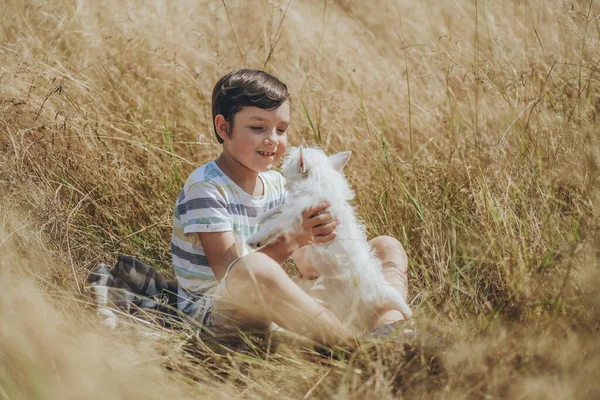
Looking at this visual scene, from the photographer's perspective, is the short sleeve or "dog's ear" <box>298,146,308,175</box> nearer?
"dog's ear" <box>298,146,308,175</box>

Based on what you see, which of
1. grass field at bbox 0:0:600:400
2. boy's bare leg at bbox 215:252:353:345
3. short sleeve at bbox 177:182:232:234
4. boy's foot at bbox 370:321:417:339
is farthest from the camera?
short sleeve at bbox 177:182:232:234

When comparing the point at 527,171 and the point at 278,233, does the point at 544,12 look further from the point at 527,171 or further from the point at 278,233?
the point at 278,233

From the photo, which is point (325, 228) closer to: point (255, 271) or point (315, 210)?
point (315, 210)

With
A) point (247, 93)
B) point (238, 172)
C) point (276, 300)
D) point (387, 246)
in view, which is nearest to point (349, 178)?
point (387, 246)

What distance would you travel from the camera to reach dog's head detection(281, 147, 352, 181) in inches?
71.2

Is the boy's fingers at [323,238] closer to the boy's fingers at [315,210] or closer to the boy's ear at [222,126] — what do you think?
the boy's fingers at [315,210]

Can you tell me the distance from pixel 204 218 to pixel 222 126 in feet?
1.33

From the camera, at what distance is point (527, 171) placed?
2203 mm

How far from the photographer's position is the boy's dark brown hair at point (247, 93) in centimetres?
207

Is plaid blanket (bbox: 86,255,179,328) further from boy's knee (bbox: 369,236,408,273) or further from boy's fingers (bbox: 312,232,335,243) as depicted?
boy's knee (bbox: 369,236,408,273)

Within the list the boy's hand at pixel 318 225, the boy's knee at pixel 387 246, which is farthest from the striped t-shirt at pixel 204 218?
the boy's knee at pixel 387 246

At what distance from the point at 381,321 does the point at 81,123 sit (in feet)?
6.03

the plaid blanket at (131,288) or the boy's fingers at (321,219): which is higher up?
the boy's fingers at (321,219)

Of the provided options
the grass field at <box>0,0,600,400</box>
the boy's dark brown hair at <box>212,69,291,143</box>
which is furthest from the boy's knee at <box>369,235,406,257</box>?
the boy's dark brown hair at <box>212,69,291,143</box>
